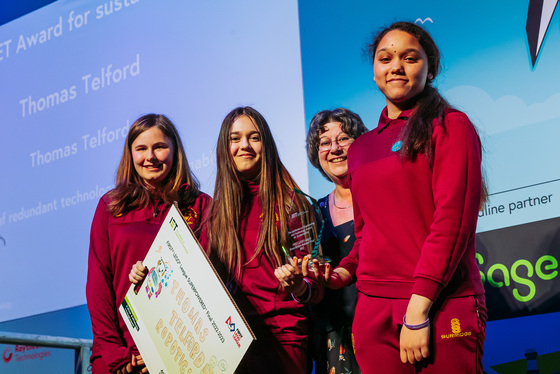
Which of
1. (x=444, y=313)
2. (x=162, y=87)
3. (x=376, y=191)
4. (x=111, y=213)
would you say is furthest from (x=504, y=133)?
(x=162, y=87)

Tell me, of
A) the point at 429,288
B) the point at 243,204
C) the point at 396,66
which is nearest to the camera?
the point at 429,288

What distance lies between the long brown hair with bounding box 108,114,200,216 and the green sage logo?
1.15 m

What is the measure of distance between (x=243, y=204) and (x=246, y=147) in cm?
20

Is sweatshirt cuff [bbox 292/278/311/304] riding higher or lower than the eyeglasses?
lower

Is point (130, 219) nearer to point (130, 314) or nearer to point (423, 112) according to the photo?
point (130, 314)

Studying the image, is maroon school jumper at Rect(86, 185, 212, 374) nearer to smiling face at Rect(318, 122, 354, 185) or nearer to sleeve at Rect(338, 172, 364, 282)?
smiling face at Rect(318, 122, 354, 185)

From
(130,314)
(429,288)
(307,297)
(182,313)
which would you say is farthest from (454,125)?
(130,314)

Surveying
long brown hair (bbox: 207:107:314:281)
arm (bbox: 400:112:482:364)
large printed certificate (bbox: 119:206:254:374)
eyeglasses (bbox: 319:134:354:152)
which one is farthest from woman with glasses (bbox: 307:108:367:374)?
arm (bbox: 400:112:482:364)

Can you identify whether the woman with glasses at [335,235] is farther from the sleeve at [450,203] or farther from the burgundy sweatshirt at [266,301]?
the sleeve at [450,203]

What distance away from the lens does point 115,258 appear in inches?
92.8

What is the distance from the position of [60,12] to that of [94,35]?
1.17 ft

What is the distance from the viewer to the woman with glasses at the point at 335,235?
214 centimetres

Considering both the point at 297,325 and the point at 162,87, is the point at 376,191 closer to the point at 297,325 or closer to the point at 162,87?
the point at 297,325

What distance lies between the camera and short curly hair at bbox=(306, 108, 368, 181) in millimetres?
2466
